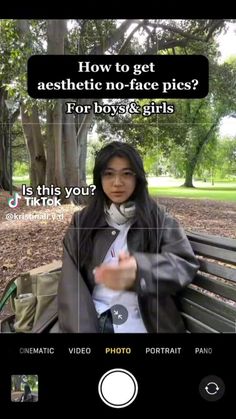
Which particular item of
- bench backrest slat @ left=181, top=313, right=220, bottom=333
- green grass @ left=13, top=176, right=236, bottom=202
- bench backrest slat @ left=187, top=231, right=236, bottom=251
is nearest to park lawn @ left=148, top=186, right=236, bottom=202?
green grass @ left=13, top=176, right=236, bottom=202

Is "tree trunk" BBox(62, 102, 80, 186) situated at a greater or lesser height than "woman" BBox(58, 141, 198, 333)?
greater

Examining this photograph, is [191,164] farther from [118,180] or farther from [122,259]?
[122,259]

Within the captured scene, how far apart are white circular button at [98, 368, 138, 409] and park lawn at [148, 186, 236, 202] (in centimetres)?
46

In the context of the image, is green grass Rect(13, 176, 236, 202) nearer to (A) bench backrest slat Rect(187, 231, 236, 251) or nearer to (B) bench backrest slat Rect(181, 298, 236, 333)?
(A) bench backrest slat Rect(187, 231, 236, 251)

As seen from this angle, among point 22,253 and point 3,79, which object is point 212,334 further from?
point 3,79

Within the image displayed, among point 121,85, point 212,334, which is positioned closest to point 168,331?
point 212,334

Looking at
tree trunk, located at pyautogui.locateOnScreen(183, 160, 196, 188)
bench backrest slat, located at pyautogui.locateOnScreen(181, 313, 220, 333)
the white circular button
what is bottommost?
the white circular button

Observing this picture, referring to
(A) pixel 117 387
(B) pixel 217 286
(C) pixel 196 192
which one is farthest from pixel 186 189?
(A) pixel 117 387

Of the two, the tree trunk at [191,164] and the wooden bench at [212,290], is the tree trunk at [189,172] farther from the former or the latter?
the wooden bench at [212,290]

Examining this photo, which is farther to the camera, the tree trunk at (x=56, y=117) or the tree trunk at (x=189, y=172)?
the tree trunk at (x=189, y=172)

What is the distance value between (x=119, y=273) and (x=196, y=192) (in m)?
0.30

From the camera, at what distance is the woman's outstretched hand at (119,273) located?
1.50 meters

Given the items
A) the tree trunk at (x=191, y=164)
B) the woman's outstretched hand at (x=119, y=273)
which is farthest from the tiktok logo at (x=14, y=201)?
the tree trunk at (x=191, y=164)

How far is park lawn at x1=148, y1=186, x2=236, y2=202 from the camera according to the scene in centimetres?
152
